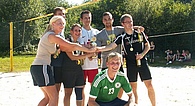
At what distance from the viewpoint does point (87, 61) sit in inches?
212

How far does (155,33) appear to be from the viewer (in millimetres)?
21922

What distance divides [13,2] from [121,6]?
8.90 m

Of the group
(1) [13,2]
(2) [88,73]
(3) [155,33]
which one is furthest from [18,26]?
(2) [88,73]

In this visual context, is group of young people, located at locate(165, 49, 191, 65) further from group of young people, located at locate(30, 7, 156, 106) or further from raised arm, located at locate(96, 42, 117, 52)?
raised arm, located at locate(96, 42, 117, 52)

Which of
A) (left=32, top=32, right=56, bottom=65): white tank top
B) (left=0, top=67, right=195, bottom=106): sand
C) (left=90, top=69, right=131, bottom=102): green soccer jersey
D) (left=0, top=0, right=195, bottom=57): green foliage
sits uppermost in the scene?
(left=0, top=0, right=195, bottom=57): green foliage

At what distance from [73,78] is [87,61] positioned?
0.48 m

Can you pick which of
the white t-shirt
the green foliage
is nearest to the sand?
the white t-shirt

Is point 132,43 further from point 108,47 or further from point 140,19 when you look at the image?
point 140,19

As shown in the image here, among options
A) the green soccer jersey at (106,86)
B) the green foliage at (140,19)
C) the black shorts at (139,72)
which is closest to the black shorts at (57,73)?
the green soccer jersey at (106,86)

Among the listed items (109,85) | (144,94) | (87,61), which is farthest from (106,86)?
(144,94)

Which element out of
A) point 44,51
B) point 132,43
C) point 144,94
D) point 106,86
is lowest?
point 144,94

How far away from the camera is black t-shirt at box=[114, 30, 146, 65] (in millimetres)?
5305

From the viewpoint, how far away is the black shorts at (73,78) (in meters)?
5.02

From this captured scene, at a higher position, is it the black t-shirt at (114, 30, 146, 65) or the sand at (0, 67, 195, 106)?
the black t-shirt at (114, 30, 146, 65)
